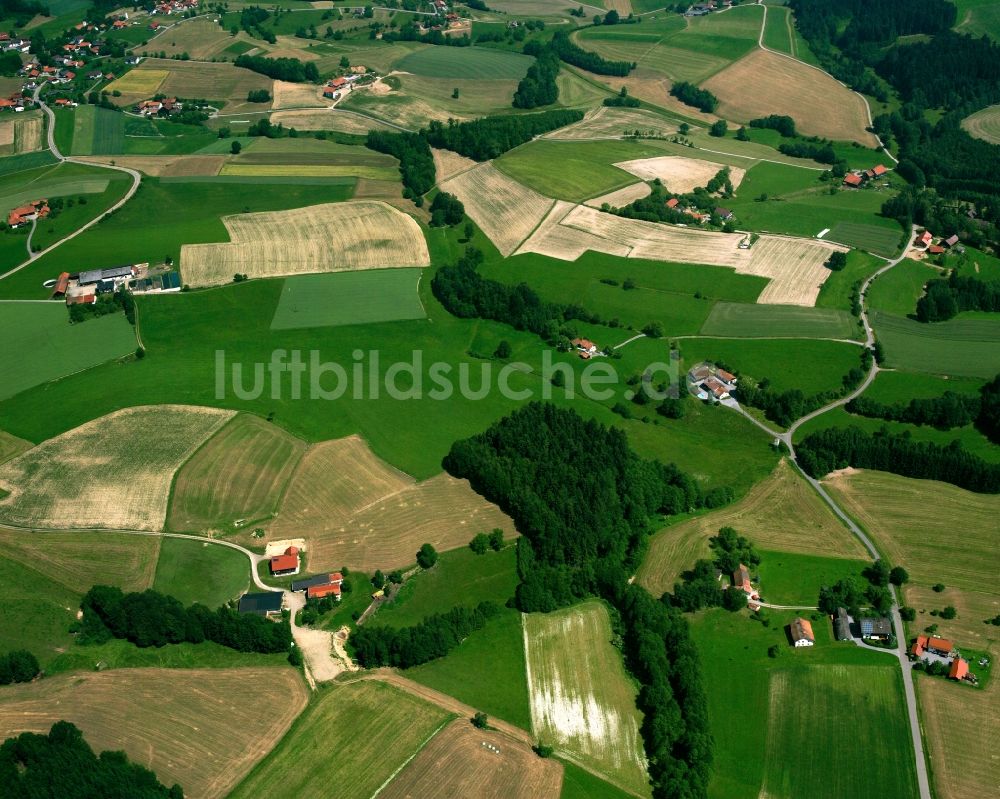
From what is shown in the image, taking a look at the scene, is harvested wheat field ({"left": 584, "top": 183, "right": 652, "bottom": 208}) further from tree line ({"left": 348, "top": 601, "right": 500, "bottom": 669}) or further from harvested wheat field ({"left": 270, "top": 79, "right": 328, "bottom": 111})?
tree line ({"left": 348, "top": 601, "right": 500, "bottom": 669})

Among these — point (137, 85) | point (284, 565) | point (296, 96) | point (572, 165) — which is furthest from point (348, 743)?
point (137, 85)

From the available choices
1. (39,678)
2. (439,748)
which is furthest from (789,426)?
(39,678)

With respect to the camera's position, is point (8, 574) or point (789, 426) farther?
point (789, 426)

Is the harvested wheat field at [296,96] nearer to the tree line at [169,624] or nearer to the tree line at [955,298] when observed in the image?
the tree line at [955,298]

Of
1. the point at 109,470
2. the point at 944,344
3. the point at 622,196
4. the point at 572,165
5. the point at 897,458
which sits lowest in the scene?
the point at 109,470

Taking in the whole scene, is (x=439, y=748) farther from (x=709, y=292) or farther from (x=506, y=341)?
(x=709, y=292)

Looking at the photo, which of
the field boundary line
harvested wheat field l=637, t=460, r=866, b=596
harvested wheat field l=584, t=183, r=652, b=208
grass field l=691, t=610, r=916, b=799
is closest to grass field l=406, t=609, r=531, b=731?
the field boundary line

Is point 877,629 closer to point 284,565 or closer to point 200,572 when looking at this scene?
point 284,565
